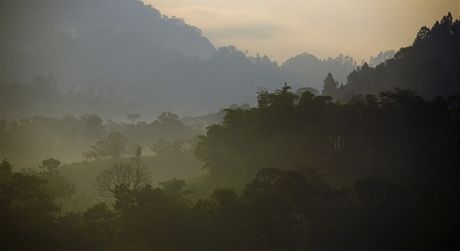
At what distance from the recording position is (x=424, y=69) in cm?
8331

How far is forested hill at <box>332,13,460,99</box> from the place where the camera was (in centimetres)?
8194

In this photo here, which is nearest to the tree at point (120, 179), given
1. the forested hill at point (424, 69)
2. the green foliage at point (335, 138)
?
the green foliage at point (335, 138)

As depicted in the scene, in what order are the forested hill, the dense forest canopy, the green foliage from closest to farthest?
the dense forest canopy
the green foliage
the forested hill

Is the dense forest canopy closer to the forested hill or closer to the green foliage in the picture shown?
the green foliage

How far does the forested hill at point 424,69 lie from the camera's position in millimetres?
81938

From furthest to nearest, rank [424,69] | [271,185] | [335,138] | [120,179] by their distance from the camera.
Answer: [424,69], [335,138], [120,179], [271,185]

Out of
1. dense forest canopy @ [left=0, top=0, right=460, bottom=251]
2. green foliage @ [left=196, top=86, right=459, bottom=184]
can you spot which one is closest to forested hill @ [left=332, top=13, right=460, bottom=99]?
dense forest canopy @ [left=0, top=0, right=460, bottom=251]

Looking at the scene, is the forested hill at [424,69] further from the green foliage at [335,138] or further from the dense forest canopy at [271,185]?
the green foliage at [335,138]

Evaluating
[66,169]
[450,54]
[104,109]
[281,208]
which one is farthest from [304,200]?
[104,109]

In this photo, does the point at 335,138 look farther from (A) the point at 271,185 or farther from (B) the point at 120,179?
(B) the point at 120,179

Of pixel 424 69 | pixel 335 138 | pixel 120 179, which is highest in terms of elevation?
pixel 424 69

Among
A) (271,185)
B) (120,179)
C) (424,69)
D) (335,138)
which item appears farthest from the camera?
(424,69)

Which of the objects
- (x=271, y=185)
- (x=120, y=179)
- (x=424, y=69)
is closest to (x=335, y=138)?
(x=271, y=185)

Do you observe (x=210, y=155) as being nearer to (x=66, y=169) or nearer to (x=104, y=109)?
(x=66, y=169)
